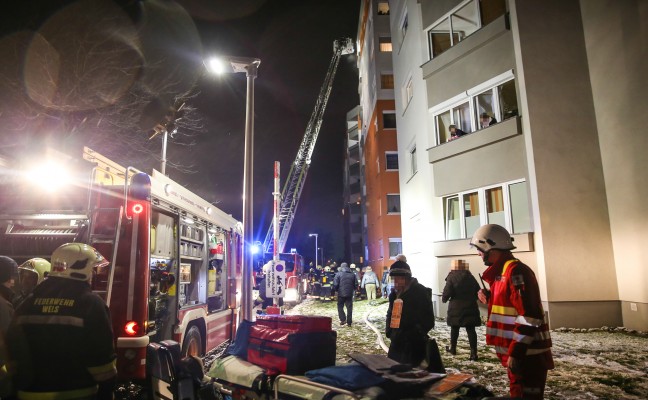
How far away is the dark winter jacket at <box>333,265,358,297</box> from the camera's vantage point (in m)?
12.2

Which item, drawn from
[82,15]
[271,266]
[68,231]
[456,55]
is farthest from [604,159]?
[82,15]

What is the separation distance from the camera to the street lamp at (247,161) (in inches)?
352

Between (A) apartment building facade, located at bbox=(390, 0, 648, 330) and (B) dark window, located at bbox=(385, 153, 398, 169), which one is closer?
(A) apartment building facade, located at bbox=(390, 0, 648, 330)

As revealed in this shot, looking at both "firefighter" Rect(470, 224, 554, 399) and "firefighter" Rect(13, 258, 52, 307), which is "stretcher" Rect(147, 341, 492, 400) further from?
"firefighter" Rect(13, 258, 52, 307)

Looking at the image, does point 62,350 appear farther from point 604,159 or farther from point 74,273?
point 604,159

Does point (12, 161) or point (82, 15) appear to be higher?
point (82, 15)

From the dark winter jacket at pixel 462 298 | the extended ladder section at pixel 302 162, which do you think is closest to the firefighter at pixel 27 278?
Answer: the dark winter jacket at pixel 462 298

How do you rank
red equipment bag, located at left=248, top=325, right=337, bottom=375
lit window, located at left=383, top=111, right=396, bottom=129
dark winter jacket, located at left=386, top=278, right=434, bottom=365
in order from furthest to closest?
1. lit window, located at left=383, top=111, right=396, bottom=129
2. dark winter jacket, located at left=386, top=278, right=434, bottom=365
3. red equipment bag, located at left=248, top=325, right=337, bottom=375

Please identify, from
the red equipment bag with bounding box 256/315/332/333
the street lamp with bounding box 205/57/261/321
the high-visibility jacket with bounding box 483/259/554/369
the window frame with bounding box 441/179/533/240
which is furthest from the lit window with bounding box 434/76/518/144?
the red equipment bag with bounding box 256/315/332/333

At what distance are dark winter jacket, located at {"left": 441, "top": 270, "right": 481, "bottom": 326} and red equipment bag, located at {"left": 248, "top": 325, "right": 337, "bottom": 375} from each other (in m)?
4.58

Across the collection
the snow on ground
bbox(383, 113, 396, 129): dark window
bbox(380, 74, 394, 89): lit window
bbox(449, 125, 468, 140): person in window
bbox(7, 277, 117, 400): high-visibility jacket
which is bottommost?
the snow on ground

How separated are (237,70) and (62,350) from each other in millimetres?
8305

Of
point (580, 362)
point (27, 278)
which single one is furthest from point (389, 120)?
point (27, 278)

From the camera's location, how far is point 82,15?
14.4m
